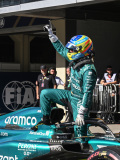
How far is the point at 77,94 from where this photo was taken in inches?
242

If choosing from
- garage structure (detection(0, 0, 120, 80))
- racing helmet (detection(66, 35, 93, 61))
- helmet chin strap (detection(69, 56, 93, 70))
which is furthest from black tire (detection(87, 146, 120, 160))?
garage structure (detection(0, 0, 120, 80))

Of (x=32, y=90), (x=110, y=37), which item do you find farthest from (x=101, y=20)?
(x=32, y=90)

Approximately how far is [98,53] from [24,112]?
379 inches

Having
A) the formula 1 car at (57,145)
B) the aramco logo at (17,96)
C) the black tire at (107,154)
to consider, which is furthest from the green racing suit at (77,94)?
the aramco logo at (17,96)

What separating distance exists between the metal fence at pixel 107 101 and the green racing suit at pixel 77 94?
7.85 metres

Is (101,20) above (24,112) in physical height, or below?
above

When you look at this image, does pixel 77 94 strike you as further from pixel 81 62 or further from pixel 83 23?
pixel 83 23

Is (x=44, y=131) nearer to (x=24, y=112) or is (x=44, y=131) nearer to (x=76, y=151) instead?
(x=76, y=151)

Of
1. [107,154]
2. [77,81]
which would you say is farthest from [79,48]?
[107,154]

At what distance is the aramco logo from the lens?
58.7 ft

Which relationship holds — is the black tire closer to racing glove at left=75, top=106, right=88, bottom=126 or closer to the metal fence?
racing glove at left=75, top=106, right=88, bottom=126

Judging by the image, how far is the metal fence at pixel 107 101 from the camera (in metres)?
14.0

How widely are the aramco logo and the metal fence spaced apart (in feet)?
14.1

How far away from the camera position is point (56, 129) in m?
6.16
